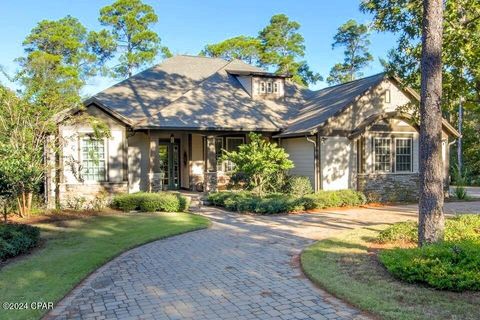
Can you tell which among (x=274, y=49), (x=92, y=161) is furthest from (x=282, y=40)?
(x=92, y=161)

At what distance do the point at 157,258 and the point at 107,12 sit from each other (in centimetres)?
3344

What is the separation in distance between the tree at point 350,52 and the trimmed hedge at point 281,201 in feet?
104

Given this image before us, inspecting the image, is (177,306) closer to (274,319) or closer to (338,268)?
(274,319)

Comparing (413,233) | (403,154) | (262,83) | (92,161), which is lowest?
(413,233)

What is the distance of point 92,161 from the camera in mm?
16469

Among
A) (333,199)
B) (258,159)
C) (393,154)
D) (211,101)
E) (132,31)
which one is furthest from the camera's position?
(132,31)

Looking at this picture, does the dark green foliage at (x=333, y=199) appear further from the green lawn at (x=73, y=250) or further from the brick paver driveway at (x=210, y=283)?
the green lawn at (x=73, y=250)

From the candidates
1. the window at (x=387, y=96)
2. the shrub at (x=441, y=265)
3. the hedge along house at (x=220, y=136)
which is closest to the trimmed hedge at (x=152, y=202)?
the hedge along house at (x=220, y=136)

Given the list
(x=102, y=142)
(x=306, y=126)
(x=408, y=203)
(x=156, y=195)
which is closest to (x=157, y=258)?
(x=156, y=195)

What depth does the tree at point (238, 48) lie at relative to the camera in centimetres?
3881

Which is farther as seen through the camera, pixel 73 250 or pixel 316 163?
pixel 316 163

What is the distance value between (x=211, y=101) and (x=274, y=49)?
2279 centimetres

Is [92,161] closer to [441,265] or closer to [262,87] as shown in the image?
[262,87]

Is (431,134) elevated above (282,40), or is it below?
below
